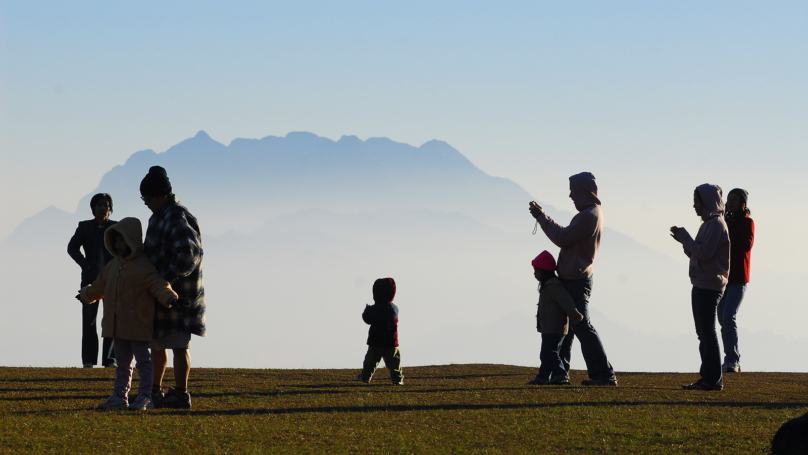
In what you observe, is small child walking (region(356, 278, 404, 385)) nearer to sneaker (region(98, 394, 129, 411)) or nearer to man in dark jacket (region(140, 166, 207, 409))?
man in dark jacket (region(140, 166, 207, 409))

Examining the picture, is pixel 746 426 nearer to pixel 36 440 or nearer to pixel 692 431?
pixel 692 431

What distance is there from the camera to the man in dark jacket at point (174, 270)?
699cm

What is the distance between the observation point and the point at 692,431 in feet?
21.2

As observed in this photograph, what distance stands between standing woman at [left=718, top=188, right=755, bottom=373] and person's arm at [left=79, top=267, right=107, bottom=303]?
843 centimetres

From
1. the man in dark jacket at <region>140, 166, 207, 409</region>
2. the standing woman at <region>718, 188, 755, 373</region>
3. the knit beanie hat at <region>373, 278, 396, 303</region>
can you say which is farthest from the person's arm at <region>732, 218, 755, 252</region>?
the man in dark jacket at <region>140, 166, 207, 409</region>

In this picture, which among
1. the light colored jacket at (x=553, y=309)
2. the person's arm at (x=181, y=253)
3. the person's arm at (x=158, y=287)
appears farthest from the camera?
the light colored jacket at (x=553, y=309)

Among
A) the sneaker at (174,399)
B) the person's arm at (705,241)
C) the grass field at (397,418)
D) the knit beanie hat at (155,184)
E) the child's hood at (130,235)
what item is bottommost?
the grass field at (397,418)

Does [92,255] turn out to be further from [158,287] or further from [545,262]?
[545,262]

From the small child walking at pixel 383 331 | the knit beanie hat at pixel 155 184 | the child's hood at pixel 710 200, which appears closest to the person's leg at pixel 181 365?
the knit beanie hat at pixel 155 184

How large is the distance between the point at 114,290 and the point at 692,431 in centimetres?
481

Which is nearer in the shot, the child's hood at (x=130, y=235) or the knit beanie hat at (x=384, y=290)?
the child's hood at (x=130, y=235)

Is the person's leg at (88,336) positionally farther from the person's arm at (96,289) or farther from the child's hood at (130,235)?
the child's hood at (130,235)

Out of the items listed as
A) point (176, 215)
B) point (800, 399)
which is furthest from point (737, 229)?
point (176, 215)

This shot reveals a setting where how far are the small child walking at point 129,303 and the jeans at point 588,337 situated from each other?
189 inches
